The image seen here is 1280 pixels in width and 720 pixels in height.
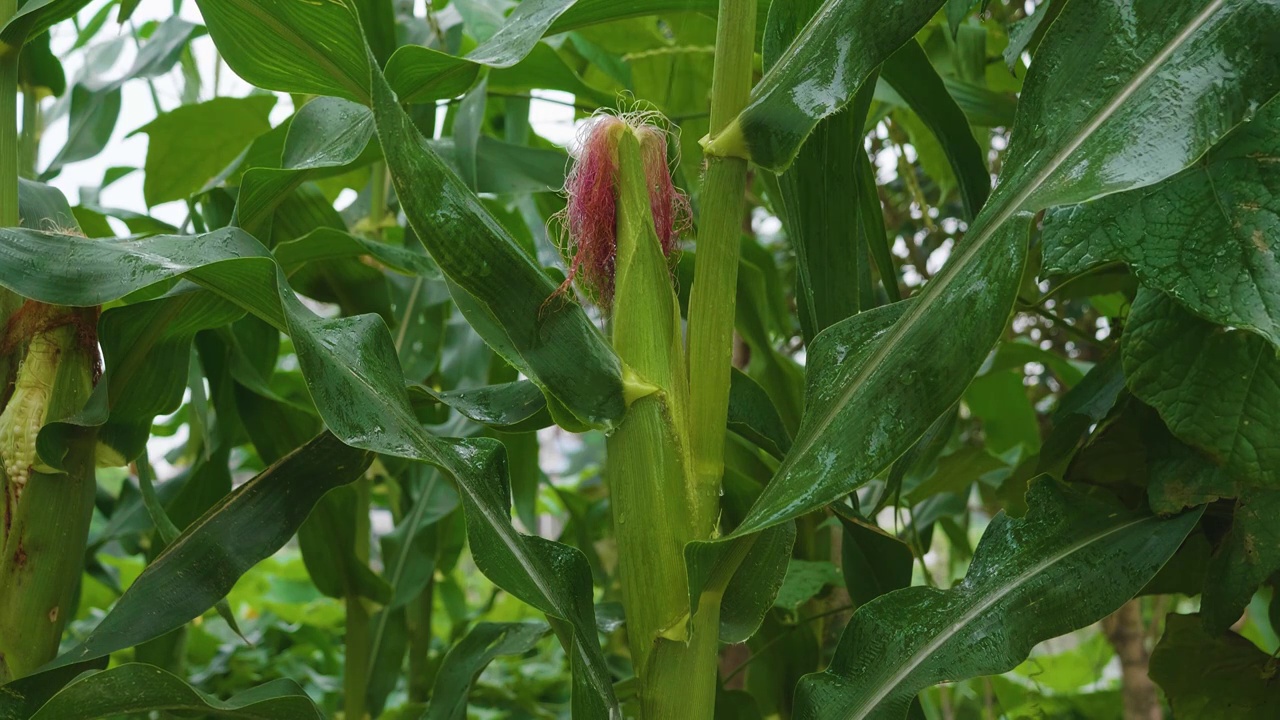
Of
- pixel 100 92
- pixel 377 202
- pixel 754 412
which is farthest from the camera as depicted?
pixel 377 202

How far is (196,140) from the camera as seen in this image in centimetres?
105

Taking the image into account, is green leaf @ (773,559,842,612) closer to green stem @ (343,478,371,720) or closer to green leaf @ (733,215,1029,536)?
green leaf @ (733,215,1029,536)

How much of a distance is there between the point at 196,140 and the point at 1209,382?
0.96 meters

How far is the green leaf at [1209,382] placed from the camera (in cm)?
49

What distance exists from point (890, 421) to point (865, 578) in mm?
311

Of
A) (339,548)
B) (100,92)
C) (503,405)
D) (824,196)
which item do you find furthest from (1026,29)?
(100,92)

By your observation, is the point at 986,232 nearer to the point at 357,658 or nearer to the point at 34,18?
the point at 34,18

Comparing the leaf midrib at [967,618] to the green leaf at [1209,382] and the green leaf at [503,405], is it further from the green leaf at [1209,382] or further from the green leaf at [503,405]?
the green leaf at [503,405]

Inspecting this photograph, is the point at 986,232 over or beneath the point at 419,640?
over

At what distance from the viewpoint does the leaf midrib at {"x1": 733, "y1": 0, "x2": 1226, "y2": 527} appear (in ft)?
1.54

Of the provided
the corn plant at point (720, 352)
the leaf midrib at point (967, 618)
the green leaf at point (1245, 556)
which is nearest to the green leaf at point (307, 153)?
the corn plant at point (720, 352)

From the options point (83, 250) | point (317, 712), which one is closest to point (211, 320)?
point (83, 250)

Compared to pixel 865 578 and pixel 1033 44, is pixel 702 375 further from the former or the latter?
pixel 1033 44

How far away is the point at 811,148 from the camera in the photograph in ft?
1.95
